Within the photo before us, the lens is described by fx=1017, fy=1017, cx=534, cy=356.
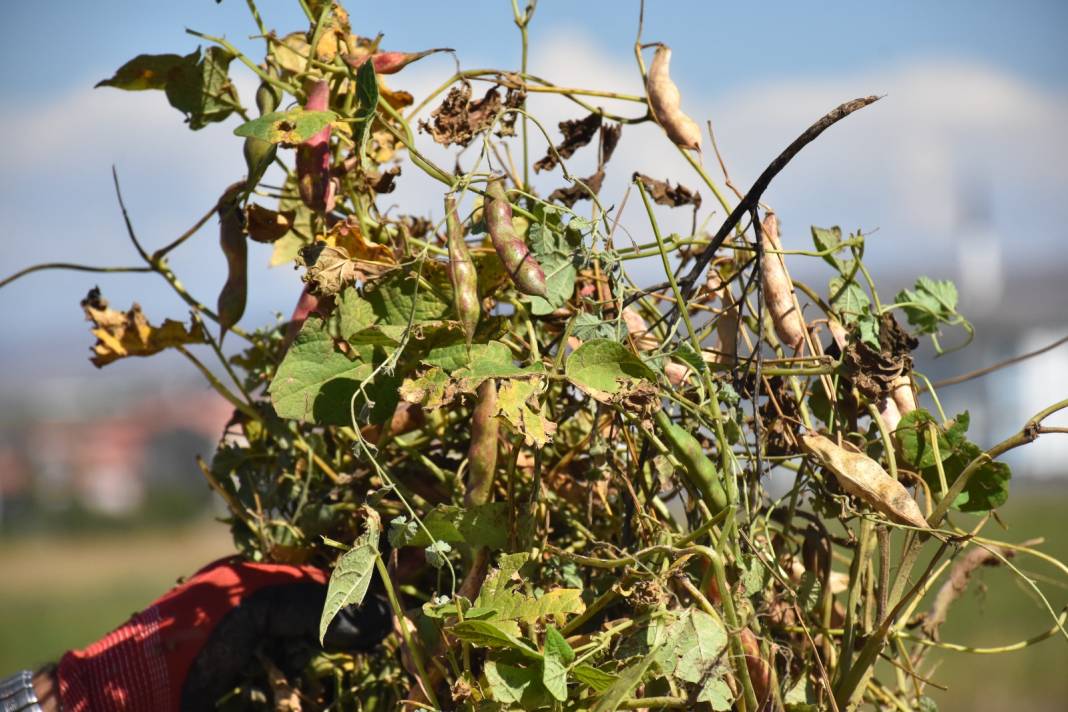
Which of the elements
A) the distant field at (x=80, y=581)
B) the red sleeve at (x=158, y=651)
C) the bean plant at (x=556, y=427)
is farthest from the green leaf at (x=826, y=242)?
the distant field at (x=80, y=581)

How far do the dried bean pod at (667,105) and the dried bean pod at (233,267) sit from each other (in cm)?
33

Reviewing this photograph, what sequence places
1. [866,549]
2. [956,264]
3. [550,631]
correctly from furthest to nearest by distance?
[956,264], [866,549], [550,631]

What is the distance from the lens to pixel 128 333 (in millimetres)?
846

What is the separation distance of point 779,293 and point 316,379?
306 mm

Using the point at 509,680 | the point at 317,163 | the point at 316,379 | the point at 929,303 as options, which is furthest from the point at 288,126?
the point at 929,303

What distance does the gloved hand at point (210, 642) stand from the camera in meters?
0.76

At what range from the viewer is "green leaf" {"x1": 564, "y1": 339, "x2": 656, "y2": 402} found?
22.8 inches

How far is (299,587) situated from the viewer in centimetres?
78

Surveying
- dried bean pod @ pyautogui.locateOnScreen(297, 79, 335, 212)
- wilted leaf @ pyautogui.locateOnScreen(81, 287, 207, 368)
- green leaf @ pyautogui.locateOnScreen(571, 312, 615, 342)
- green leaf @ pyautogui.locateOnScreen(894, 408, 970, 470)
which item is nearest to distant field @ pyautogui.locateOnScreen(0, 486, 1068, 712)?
green leaf @ pyautogui.locateOnScreen(894, 408, 970, 470)

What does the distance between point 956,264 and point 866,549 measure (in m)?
27.2

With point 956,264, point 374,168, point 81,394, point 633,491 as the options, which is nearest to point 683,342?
point 633,491

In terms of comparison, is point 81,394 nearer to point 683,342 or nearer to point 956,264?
point 956,264

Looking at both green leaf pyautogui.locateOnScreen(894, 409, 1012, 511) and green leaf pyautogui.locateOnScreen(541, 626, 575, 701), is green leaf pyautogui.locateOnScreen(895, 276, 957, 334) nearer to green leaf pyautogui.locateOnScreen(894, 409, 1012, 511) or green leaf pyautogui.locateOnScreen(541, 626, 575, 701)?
green leaf pyautogui.locateOnScreen(894, 409, 1012, 511)

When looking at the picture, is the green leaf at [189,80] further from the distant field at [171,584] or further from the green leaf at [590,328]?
the distant field at [171,584]
